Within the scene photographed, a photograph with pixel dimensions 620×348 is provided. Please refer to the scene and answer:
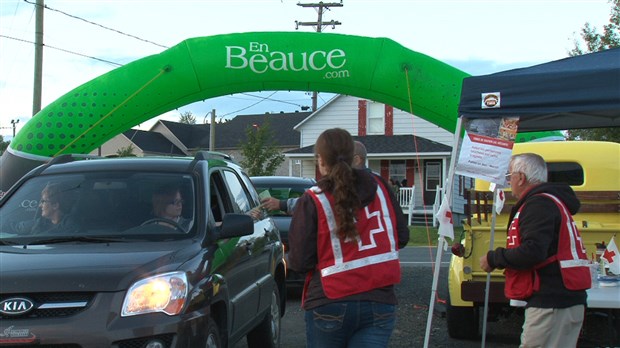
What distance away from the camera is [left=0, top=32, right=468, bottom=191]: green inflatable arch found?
10305 millimetres

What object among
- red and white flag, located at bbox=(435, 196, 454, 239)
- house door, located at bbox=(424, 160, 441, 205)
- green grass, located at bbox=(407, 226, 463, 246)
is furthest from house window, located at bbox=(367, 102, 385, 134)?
red and white flag, located at bbox=(435, 196, 454, 239)

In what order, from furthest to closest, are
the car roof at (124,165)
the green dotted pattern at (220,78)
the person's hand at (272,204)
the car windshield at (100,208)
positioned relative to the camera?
1. the green dotted pattern at (220,78)
2. the car roof at (124,165)
3. the car windshield at (100,208)
4. the person's hand at (272,204)

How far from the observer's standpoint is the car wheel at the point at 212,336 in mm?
4395

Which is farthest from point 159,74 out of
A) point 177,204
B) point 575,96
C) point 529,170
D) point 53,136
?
point 529,170

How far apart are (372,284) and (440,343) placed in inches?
166

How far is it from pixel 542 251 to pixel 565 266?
20 centimetres

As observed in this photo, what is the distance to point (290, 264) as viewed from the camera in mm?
3430

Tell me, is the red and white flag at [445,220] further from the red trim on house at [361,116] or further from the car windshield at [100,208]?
the red trim on house at [361,116]

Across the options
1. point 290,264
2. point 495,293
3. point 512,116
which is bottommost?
point 495,293

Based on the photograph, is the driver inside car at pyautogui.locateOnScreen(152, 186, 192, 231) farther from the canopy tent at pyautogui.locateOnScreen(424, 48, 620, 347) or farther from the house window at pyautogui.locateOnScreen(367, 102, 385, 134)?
the house window at pyautogui.locateOnScreen(367, 102, 385, 134)

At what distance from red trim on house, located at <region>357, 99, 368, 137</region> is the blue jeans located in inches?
1169

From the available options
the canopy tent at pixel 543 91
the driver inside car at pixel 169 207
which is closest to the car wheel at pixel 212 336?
the driver inside car at pixel 169 207

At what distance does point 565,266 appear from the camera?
3980mm

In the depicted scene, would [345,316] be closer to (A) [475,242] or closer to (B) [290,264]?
(B) [290,264]
